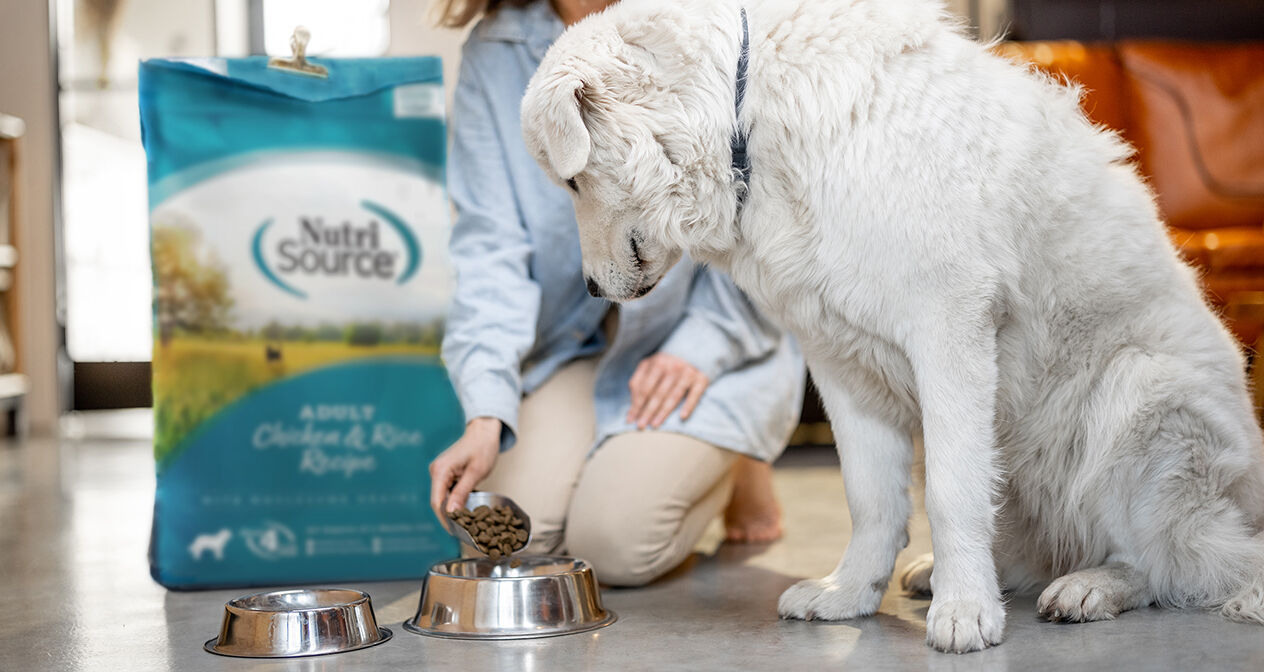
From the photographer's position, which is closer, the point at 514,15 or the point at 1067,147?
the point at 1067,147

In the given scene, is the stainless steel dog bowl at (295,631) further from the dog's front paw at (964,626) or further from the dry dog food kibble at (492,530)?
the dog's front paw at (964,626)

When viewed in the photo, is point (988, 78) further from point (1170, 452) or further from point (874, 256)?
point (1170, 452)

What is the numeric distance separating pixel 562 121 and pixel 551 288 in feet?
2.54

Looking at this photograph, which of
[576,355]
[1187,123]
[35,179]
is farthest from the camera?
[35,179]

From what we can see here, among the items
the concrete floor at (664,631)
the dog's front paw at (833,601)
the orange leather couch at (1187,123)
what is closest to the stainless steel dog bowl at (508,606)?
the concrete floor at (664,631)

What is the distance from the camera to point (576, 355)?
243 cm

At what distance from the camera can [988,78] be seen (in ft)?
5.36

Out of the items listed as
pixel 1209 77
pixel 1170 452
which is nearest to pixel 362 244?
pixel 1170 452

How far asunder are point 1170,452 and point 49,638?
68.2 inches

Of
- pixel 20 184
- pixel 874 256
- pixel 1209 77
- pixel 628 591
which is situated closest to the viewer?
pixel 874 256

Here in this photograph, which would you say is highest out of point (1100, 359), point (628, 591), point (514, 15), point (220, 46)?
point (220, 46)

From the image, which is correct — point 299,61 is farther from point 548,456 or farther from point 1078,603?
point 1078,603

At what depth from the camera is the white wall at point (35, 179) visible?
6.45m

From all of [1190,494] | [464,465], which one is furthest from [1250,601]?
[464,465]
